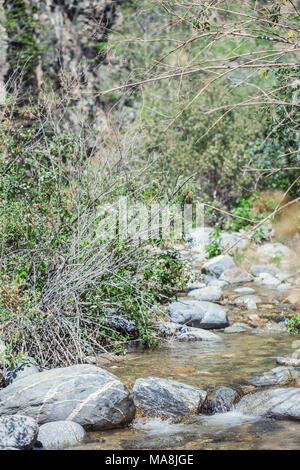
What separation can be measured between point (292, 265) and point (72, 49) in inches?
393

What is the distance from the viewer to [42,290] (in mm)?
5652

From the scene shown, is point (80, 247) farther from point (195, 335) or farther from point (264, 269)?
point (264, 269)

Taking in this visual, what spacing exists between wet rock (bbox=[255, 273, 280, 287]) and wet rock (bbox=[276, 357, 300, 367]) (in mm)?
4440

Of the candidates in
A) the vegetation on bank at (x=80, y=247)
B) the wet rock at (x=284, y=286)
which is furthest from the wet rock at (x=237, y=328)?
the wet rock at (x=284, y=286)

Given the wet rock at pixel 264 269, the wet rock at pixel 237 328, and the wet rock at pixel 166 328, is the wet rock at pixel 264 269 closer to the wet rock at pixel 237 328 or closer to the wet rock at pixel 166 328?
the wet rock at pixel 237 328

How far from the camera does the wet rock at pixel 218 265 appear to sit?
10.8 meters

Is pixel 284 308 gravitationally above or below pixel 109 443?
below

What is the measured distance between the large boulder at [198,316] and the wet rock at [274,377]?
2.01 meters

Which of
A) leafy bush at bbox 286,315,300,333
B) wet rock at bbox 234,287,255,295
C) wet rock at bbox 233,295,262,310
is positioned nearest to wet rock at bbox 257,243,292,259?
wet rock at bbox 234,287,255,295

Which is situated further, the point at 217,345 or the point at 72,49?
the point at 72,49

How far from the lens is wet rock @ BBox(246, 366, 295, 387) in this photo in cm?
512

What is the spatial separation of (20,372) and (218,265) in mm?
6391

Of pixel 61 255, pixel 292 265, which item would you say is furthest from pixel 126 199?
pixel 292 265
